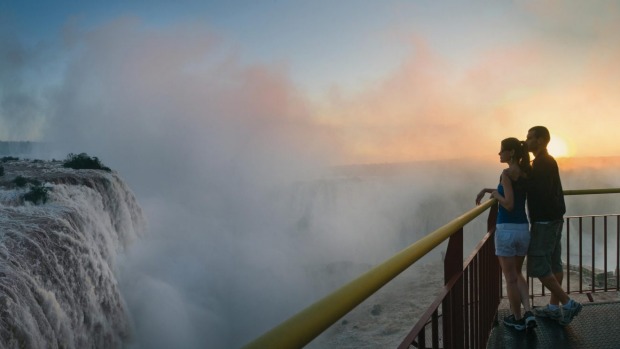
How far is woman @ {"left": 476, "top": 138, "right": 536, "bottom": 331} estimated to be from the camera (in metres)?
3.86

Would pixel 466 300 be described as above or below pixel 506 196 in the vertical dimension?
below

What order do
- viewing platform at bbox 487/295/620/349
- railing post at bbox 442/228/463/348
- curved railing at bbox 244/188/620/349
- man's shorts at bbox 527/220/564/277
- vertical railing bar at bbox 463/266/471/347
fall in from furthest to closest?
1. man's shorts at bbox 527/220/564/277
2. viewing platform at bbox 487/295/620/349
3. vertical railing bar at bbox 463/266/471/347
4. railing post at bbox 442/228/463/348
5. curved railing at bbox 244/188/620/349

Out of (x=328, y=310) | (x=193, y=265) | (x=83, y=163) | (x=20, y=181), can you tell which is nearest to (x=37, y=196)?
(x=20, y=181)

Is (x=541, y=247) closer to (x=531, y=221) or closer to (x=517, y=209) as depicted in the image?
(x=531, y=221)

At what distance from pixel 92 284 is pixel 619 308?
20.7 meters

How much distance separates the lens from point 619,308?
457 cm

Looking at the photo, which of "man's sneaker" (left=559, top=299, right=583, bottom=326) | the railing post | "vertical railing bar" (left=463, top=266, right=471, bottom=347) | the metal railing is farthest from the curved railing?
"man's sneaker" (left=559, top=299, right=583, bottom=326)

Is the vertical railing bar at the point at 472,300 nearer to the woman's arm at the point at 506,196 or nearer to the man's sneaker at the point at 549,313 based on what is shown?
the woman's arm at the point at 506,196

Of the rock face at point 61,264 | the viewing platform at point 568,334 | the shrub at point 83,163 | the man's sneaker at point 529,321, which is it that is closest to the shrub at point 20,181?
the rock face at point 61,264

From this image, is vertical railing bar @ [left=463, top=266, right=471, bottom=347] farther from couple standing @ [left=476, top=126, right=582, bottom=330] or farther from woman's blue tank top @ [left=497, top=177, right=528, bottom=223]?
woman's blue tank top @ [left=497, top=177, right=528, bottom=223]

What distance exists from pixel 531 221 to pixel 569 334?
1.06 metres

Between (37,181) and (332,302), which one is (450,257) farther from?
(37,181)

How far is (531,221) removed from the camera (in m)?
4.13

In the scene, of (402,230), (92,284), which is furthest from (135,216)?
(402,230)
